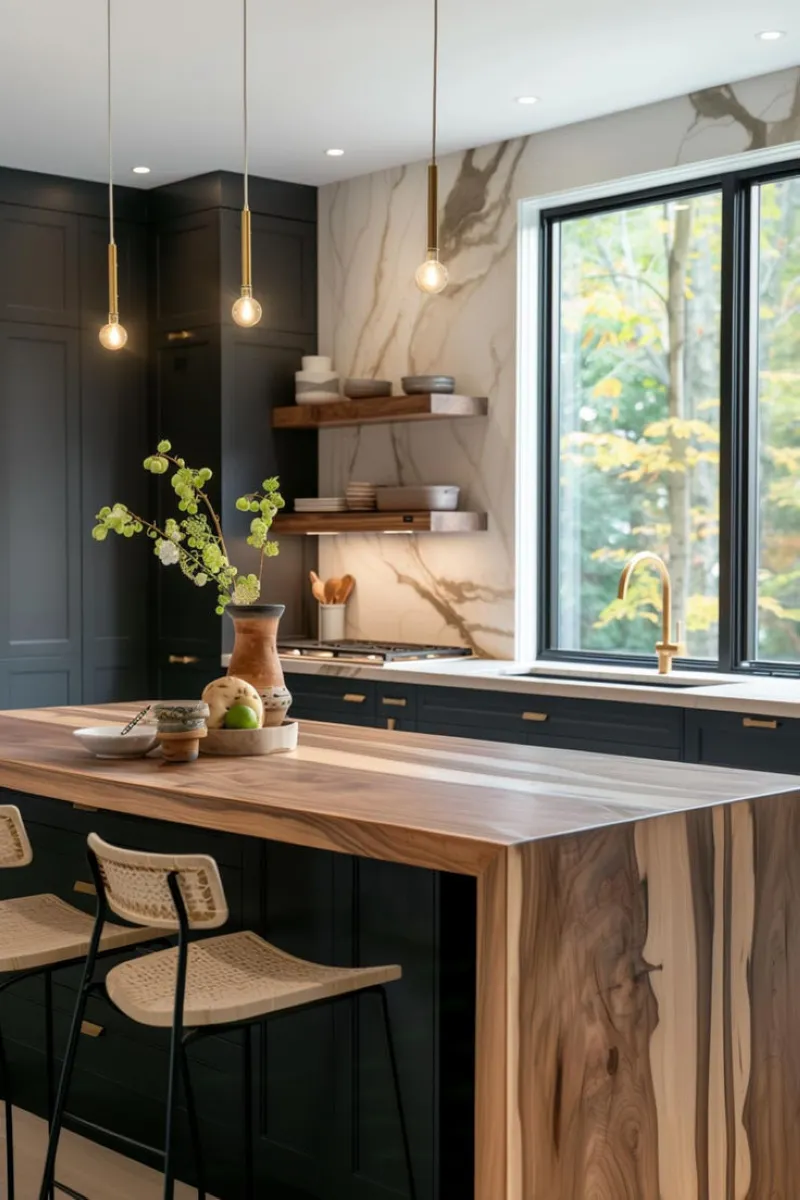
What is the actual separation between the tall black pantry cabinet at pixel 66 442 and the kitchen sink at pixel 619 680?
194 cm

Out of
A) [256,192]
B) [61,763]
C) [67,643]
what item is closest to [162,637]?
[67,643]

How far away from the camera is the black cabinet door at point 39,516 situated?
626 centimetres

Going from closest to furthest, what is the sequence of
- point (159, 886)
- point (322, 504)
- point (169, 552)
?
point (159, 886) < point (169, 552) < point (322, 504)

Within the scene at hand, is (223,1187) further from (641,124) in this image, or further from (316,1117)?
(641,124)

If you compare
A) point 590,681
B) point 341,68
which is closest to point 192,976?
point 590,681

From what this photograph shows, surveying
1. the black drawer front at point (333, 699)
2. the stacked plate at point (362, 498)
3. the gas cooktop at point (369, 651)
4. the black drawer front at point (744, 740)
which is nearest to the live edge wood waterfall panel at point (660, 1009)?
the black drawer front at point (744, 740)

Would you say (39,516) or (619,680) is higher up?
(39,516)

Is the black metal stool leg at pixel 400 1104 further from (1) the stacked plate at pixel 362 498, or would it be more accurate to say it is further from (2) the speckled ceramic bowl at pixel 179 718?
(1) the stacked plate at pixel 362 498

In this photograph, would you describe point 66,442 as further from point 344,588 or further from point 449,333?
point 449,333

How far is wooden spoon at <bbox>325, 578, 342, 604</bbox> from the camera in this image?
6.48 metres

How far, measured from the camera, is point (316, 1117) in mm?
3035

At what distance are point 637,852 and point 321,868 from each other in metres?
0.72

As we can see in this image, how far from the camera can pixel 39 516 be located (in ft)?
20.8

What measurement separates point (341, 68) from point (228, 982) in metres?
3.29
